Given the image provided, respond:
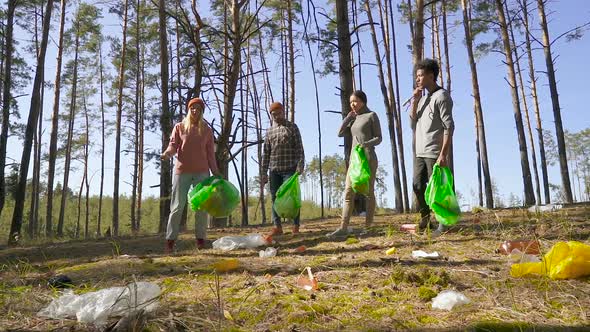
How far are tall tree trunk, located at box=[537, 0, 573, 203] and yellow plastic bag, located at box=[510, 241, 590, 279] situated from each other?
11.7 meters

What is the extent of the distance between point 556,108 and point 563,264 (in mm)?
12906

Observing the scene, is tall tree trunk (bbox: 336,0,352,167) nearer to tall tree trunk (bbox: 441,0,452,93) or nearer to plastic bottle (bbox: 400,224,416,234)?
plastic bottle (bbox: 400,224,416,234)

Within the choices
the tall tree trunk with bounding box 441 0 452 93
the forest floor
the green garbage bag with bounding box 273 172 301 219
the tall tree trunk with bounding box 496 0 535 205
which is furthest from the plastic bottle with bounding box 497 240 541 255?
the tall tree trunk with bounding box 441 0 452 93

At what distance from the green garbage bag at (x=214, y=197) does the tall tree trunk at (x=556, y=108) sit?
38.9 ft

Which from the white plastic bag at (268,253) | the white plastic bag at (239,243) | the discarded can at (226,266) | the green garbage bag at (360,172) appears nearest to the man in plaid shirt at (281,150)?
the white plastic bag at (239,243)

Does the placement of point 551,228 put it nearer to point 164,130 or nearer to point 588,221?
point 588,221

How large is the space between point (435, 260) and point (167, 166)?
8.57m

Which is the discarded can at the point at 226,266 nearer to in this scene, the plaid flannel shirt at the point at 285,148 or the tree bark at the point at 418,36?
the plaid flannel shirt at the point at 285,148

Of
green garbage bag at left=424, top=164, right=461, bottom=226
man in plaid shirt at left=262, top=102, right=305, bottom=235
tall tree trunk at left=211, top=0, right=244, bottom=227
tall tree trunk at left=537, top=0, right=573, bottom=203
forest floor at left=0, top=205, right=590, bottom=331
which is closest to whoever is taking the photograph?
forest floor at left=0, top=205, right=590, bottom=331

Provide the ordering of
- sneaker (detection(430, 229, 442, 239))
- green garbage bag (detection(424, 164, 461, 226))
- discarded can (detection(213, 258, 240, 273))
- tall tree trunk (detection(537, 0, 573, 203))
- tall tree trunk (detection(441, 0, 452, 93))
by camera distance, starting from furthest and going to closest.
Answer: tall tree trunk (detection(441, 0, 452, 93)), tall tree trunk (detection(537, 0, 573, 203)), sneaker (detection(430, 229, 442, 239)), green garbage bag (detection(424, 164, 461, 226)), discarded can (detection(213, 258, 240, 273))

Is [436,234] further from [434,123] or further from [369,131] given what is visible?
[369,131]

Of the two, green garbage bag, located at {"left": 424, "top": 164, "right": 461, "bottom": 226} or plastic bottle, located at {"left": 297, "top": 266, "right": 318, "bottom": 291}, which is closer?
plastic bottle, located at {"left": 297, "top": 266, "right": 318, "bottom": 291}

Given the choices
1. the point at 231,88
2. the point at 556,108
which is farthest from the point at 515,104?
the point at 231,88

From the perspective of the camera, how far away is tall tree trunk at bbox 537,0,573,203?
41.3 ft
